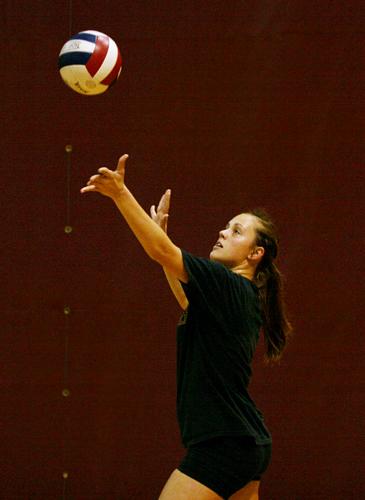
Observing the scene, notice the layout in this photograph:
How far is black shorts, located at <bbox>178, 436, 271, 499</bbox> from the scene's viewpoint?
2.33 m

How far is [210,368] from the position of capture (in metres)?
2.43

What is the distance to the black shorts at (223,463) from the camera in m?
2.33

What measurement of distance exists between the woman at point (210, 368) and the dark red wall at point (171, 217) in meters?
1.38

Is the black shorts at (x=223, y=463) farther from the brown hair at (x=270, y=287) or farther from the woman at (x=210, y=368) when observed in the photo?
the brown hair at (x=270, y=287)

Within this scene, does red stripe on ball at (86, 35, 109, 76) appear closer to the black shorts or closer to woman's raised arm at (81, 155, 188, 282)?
woman's raised arm at (81, 155, 188, 282)

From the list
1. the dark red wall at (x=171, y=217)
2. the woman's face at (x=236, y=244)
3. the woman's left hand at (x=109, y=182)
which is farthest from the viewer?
the dark red wall at (x=171, y=217)

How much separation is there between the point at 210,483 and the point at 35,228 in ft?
6.39

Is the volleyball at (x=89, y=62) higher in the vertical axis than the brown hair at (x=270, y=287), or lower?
higher

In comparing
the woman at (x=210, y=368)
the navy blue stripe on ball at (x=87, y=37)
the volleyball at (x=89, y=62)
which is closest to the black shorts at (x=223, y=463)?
the woman at (x=210, y=368)

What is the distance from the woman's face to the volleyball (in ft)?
2.26

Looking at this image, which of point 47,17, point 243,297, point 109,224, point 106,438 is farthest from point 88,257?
point 243,297

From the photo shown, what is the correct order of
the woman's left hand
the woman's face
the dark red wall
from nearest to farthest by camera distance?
the woman's left hand
the woman's face
the dark red wall

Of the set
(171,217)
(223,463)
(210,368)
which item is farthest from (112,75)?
(223,463)

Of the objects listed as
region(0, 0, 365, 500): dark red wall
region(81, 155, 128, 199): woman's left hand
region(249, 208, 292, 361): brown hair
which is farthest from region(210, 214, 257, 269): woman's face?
region(0, 0, 365, 500): dark red wall
